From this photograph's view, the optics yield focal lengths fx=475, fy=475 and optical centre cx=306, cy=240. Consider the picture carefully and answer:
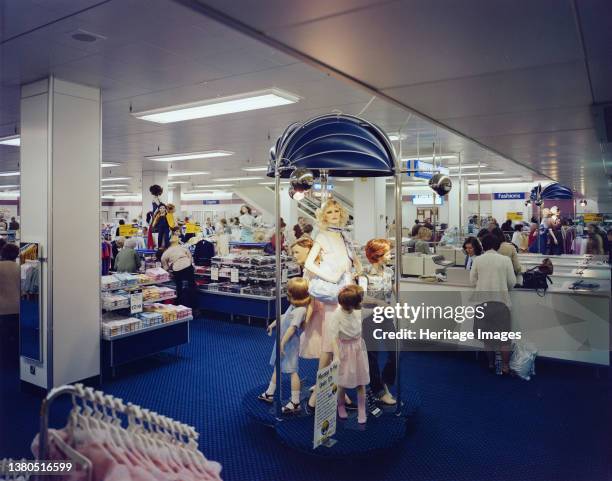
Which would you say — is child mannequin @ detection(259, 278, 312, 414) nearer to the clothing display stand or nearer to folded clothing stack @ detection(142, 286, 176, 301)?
the clothing display stand

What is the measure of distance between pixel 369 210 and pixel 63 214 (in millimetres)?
10287

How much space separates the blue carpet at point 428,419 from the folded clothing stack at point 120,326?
0.60 metres

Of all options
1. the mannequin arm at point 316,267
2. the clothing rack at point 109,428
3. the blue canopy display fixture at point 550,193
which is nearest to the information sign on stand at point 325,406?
the mannequin arm at point 316,267

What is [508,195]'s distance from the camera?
74.7 ft

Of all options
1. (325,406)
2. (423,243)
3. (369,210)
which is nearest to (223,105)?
(325,406)

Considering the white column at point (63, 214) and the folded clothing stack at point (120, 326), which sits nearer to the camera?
the white column at point (63, 214)

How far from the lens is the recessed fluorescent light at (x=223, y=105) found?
18.3 ft

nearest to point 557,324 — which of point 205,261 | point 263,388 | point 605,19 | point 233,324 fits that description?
point 263,388

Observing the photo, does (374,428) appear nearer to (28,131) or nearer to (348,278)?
(348,278)

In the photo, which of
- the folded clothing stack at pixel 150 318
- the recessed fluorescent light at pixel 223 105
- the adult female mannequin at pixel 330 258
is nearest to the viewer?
the adult female mannequin at pixel 330 258

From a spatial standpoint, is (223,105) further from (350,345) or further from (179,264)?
(350,345)

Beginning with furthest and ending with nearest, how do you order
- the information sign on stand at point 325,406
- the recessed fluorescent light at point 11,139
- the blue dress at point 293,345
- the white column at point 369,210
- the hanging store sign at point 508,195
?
1. the hanging store sign at point 508,195
2. the white column at point 369,210
3. the recessed fluorescent light at point 11,139
4. the blue dress at point 293,345
5. the information sign on stand at point 325,406

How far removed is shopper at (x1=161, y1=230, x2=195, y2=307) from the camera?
27.6 ft

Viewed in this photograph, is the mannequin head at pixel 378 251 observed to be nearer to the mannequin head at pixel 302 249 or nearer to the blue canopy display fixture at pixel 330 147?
the mannequin head at pixel 302 249
